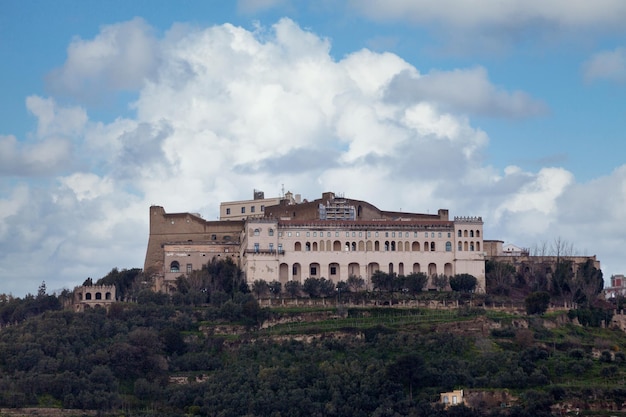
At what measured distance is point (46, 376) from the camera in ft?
275

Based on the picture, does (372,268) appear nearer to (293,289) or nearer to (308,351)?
(293,289)

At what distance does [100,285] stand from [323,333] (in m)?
17.9

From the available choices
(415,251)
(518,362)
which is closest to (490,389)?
(518,362)

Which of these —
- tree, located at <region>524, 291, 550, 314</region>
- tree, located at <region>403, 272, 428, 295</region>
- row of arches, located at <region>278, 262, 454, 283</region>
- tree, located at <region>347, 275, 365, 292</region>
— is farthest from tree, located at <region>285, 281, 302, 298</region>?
tree, located at <region>524, 291, 550, 314</region>

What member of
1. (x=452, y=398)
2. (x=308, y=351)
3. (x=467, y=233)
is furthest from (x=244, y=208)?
(x=452, y=398)

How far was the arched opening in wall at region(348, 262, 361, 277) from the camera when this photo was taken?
9962 centimetres

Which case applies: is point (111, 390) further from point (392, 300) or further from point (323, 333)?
point (392, 300)

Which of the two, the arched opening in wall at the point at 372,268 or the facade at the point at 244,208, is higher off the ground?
the facade at the point at 244,208

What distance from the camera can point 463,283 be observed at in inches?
3829

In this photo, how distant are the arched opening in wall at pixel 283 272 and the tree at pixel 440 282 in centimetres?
1000

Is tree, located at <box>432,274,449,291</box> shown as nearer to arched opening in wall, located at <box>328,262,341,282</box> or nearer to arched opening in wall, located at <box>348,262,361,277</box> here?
arched opening in wall, located at <box>348,262,361,277</box>

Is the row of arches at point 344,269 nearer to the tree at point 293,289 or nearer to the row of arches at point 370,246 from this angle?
Result: the row of arches at point 370,246

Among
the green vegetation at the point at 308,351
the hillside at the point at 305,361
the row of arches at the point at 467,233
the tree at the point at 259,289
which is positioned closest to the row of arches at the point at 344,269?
the green vegetation at the point at 308,351

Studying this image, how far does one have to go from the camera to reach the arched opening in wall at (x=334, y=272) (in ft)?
326
